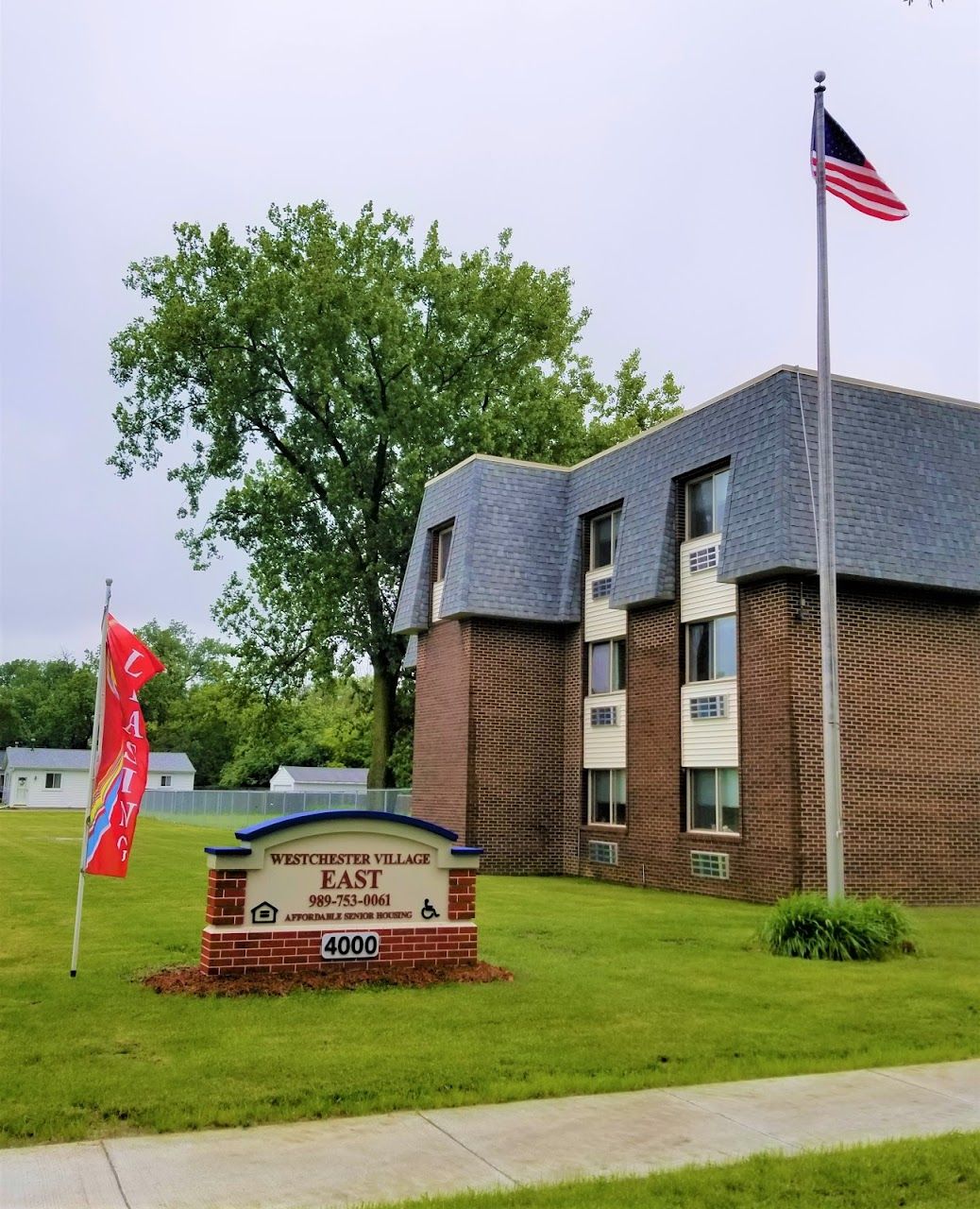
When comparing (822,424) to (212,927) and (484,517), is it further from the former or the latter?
(484,517)

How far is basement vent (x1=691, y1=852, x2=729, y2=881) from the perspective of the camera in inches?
820

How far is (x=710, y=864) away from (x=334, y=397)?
67.3ft

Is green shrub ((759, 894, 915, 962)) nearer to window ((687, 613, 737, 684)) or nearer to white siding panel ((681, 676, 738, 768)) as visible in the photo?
white siding panel ((681, 676, 738, 768))

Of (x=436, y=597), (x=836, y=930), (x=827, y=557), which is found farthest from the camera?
(x=436, y=597)

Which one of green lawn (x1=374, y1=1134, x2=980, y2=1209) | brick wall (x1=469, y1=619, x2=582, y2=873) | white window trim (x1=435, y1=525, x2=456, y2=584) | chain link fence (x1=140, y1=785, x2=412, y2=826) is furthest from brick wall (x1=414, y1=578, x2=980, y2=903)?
green lawn (x1=374, y1=1134, x2=980, y2=1209)

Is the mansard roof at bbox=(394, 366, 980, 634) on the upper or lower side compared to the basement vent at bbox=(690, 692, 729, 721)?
upper

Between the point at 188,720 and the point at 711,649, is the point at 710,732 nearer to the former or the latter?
the point at 711,649

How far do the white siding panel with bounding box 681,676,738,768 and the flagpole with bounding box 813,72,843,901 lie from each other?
6.36 meters

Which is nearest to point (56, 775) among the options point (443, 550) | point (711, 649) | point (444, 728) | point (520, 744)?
point (443, 550)

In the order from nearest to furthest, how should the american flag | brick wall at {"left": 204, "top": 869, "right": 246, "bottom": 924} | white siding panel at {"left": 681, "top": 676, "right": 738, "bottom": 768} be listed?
brick wall at {"left": 204, "top": 869, "right": 246, "bottom": 924}, the american flag, white siding panel at {"left": 681, "top": 676, "right": 738, "bottom": 768}

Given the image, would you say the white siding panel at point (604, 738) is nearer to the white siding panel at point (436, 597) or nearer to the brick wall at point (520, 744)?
the brick wall at point (520, 744)

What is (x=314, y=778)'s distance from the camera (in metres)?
68.8

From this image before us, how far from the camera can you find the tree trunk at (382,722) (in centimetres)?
3716

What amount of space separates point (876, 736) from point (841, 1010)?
1087 centimetres
